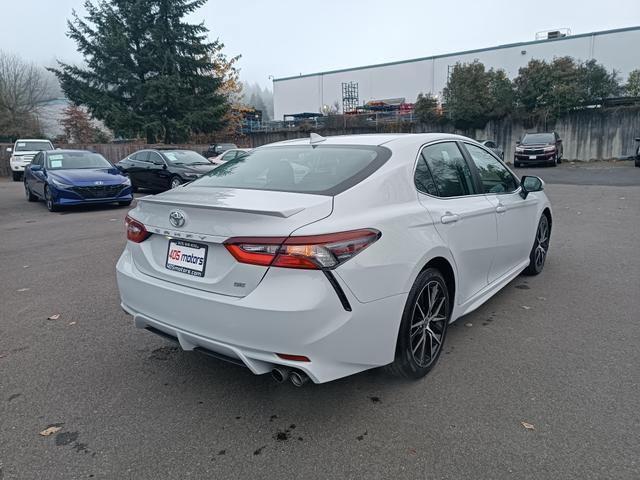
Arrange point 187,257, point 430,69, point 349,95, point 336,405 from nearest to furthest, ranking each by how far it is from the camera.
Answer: point 187,257, point 336,405, point 430,69, point 349,95

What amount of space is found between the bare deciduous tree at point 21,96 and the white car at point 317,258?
42.7 m

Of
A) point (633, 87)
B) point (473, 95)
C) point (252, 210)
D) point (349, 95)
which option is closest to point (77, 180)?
point (252, 210)

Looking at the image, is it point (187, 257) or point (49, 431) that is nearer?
point (49, 431)

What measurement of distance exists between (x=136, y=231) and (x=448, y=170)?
2316mm

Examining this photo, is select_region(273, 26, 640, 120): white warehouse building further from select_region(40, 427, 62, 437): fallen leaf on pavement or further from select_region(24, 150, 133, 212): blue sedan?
select_region(40, 427, 62, 437): fallen leaf on pavement

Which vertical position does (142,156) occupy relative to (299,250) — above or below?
above

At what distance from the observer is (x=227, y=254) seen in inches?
100

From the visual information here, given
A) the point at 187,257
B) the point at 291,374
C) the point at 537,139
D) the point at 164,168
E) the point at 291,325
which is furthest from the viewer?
the point at 537,139

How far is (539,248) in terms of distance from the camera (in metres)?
5.37

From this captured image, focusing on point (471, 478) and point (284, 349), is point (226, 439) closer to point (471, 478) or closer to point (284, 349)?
point (284, 349)

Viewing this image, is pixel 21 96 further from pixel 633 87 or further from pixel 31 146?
pixel 633 87

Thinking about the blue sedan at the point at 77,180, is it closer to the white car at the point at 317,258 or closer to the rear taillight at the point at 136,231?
the white car at the point at 317,258

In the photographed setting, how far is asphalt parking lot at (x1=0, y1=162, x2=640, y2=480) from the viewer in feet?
7.69

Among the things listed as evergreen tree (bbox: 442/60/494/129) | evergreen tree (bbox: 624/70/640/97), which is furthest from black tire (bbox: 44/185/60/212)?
evergreen tree (bbox: 624/70/640/97)
